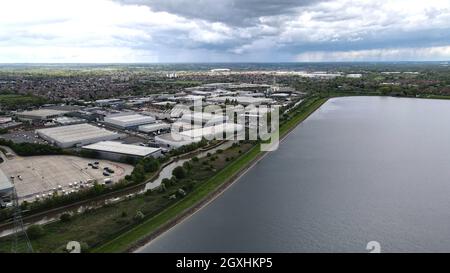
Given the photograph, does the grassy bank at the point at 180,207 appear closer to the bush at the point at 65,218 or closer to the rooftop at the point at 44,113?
the bush at the point at 65,218

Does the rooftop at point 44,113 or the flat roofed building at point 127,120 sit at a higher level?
the rooftop at point 44,113

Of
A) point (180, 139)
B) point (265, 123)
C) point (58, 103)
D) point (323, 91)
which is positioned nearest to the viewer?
point (180, 139)

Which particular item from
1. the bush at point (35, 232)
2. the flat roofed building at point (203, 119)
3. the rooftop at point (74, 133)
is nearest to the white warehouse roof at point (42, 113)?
the rooftop at point (74, 133)

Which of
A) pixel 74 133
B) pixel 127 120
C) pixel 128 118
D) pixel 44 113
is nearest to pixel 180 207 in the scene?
pixel 74 133

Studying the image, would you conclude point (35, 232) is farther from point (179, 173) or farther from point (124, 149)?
point (124, 149)

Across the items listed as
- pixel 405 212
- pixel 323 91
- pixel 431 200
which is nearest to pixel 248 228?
pixel 405 212

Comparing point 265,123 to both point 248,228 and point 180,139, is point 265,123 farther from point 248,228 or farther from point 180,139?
point 248,228
